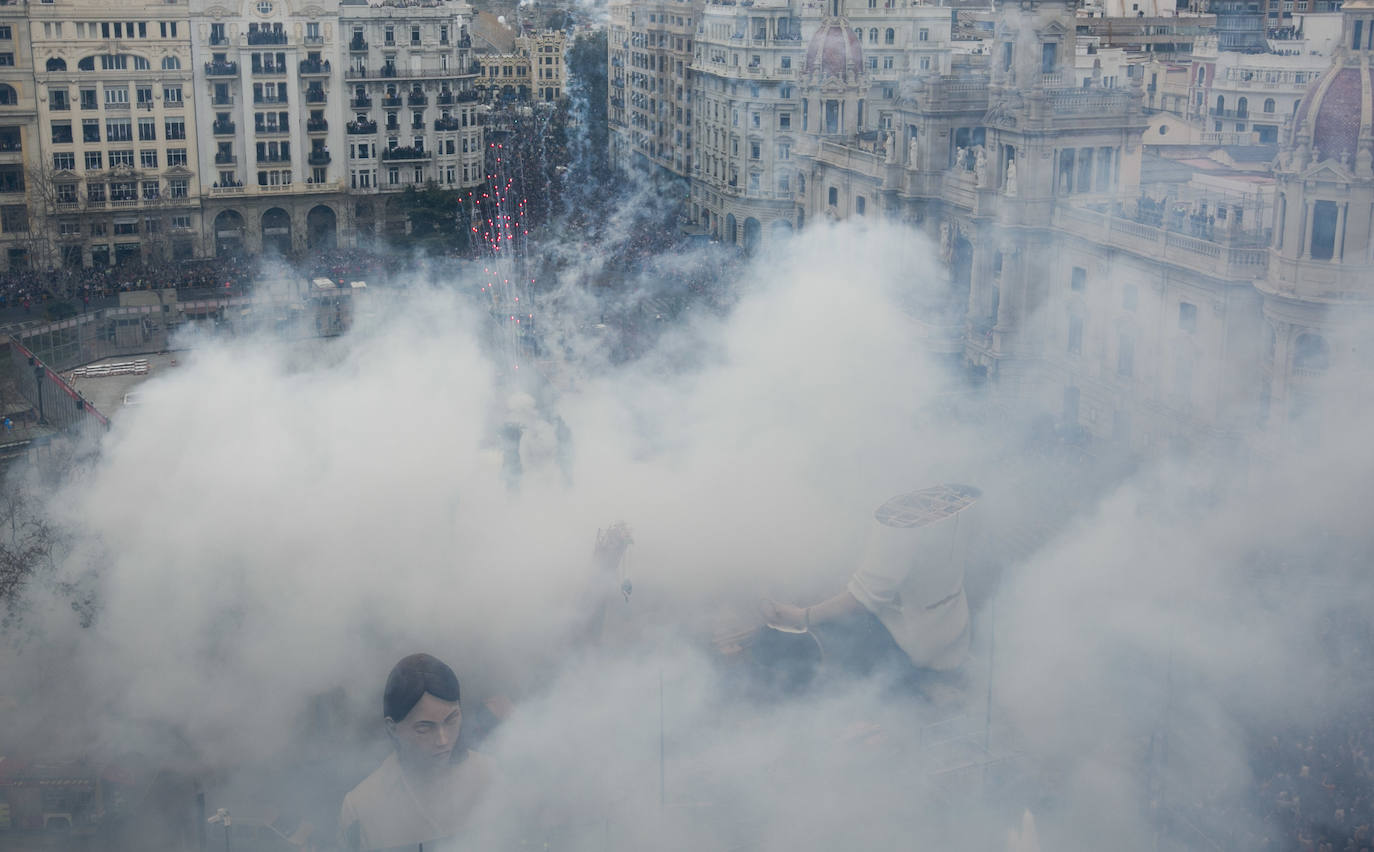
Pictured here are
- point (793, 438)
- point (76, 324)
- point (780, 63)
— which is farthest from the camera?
point (780, 63)

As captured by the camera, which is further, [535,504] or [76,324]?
[76,324]

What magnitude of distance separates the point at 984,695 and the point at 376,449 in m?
16.4

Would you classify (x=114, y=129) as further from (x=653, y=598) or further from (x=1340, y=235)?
(x=1340, y=235)

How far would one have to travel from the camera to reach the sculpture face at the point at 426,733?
27.6 metres

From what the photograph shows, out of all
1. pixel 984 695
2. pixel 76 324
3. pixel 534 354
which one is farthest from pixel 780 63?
pixel 984 695

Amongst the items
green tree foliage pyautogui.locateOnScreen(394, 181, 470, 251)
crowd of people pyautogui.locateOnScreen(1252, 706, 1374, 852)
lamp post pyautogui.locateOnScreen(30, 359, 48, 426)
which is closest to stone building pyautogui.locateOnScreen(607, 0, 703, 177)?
green tree foliage pyautogui.locateOnScreen(394, 181, 470, 251)

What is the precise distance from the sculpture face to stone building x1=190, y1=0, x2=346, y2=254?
188 ft

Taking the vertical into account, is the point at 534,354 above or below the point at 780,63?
below

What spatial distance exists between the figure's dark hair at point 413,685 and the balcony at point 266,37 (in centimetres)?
5784

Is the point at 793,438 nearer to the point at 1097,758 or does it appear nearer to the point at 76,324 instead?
the point at 1097,758

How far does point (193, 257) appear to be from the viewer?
79500 millimetres

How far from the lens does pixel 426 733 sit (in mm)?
27672

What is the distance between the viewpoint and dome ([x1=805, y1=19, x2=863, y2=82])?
6981cm

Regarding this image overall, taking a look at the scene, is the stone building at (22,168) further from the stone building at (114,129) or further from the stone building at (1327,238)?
the stone building at (1327,238)
